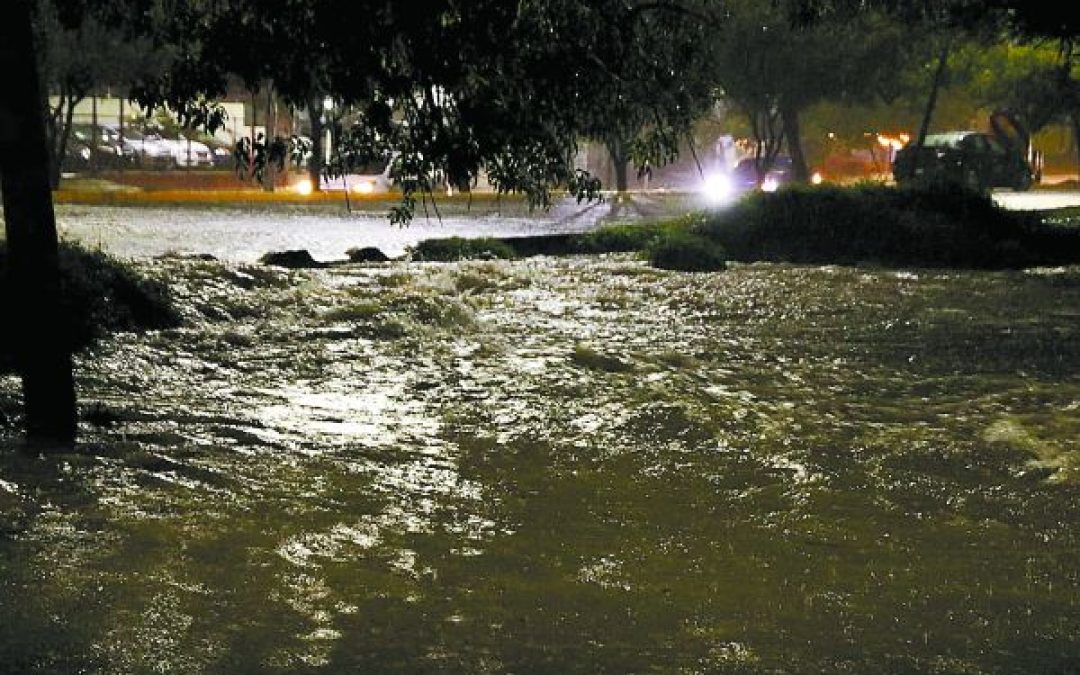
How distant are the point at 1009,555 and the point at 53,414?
485 centimetres

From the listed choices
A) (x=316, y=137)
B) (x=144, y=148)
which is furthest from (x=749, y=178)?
(x=316, y=137)

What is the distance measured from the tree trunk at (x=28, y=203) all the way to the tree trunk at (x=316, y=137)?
59.5 inches

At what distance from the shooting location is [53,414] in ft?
24.0

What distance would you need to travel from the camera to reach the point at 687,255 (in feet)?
58.2

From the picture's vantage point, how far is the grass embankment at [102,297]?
10656 mm

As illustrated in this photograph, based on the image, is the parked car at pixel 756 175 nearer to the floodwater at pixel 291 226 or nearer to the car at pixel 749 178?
the car at pixel 749 178

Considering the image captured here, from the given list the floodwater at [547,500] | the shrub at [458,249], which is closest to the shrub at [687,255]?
the shrub at [458,249]

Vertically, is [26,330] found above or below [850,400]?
above

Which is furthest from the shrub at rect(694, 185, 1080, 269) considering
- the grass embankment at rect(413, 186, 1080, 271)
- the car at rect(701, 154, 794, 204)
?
the car at rect(701, 154, 794, 204)

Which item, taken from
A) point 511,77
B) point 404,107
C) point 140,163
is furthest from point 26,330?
point 140,163

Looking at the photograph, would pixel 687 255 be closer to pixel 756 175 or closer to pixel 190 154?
pixel 756 175

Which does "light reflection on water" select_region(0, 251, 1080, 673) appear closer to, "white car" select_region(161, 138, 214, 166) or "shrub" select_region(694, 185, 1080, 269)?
"shrub" select_region(694, 185, 1080, 269)

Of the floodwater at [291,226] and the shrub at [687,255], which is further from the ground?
the floodwater at [291,226]

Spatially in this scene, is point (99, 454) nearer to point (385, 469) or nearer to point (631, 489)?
point (385, 469)
